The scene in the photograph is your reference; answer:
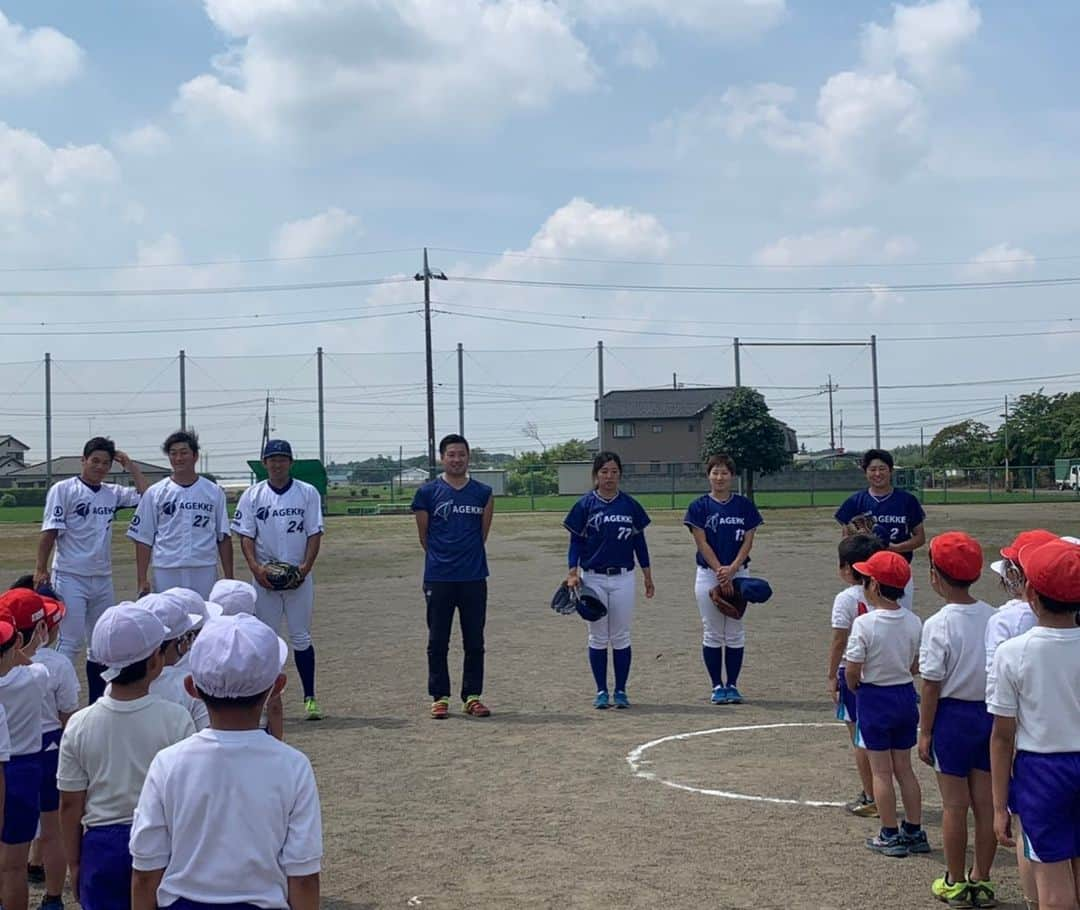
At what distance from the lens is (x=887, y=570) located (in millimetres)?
5344

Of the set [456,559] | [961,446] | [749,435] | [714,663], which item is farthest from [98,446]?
[961,446]

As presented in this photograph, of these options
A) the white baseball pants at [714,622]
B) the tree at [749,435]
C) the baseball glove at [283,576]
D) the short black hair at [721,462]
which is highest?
the tree at [749,435]

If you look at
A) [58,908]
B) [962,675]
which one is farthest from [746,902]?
[58,908]

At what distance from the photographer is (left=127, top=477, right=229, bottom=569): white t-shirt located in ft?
26.9

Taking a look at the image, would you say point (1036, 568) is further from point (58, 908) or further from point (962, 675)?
point (58, 908)

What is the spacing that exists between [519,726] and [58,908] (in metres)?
4.07

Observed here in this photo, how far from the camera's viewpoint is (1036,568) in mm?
3779

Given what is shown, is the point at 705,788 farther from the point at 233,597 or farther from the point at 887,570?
the point at 233,597

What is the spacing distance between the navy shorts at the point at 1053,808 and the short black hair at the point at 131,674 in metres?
2.99

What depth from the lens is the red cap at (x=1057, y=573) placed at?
3.73 m

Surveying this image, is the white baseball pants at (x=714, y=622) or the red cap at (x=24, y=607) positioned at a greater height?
the red cap at (x=24, y=607)

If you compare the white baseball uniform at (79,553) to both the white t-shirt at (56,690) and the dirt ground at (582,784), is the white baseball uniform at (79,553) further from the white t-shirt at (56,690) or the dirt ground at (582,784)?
the white t-shirt at (56,690)

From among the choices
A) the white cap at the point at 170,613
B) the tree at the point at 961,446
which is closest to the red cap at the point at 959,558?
the white cap at the point at 170,613

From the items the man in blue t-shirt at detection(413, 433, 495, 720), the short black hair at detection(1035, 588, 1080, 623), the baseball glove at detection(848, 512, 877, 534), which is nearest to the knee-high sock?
the baseball glove at detection(848, 512, 877, 534)
